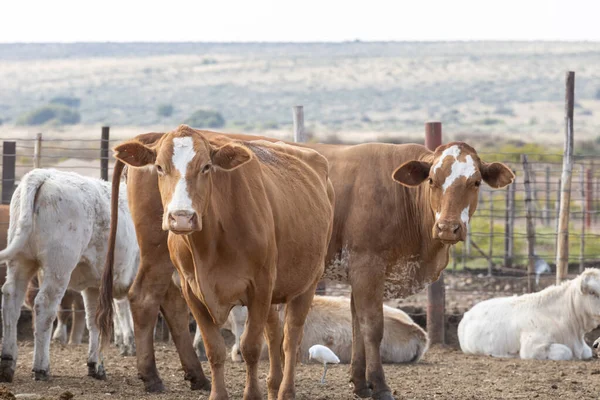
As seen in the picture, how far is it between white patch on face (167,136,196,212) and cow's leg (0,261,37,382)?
265 cm

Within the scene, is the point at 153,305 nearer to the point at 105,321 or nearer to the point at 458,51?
the point at 105,321

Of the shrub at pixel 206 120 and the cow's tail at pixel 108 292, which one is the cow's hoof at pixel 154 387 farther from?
the shrub at pixel 206 120

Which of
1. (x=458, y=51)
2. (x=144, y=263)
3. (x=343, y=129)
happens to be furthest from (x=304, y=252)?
(x=458, y=51)

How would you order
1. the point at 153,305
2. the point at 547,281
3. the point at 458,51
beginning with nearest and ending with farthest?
the point at 153,305
the point at 547,281
the point at 458,51

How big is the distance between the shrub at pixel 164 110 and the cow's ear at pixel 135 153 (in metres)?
102

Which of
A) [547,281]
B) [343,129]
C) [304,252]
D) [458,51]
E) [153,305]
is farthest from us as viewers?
[458,51]

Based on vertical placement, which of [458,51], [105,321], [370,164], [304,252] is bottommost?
[105,321]

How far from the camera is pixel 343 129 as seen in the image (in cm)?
10069

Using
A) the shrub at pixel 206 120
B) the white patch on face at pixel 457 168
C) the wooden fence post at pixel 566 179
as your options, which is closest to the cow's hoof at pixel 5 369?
the white patch on face at pixel 457 168

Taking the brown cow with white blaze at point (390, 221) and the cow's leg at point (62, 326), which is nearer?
the brown cow with white blaze at point (390, 221)

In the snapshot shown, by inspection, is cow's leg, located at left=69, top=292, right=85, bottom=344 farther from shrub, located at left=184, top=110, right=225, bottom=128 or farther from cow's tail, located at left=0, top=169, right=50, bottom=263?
shrub, located at left=184, top=110, right=225, bottom=128

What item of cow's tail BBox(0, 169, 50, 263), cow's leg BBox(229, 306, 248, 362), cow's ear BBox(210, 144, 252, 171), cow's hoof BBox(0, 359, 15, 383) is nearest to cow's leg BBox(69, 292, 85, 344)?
cow's leg BBox(229, 306, 248, 362)

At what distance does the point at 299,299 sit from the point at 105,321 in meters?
1.52

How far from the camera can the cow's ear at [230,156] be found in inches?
271
